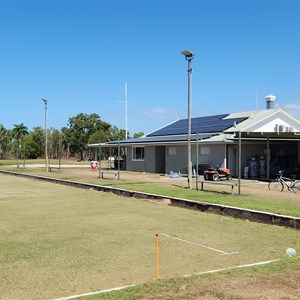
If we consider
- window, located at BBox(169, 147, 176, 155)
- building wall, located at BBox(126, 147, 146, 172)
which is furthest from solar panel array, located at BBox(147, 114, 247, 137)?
building wall, located at BBox(126, 147, 146, 172)

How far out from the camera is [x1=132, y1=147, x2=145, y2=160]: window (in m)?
36.2

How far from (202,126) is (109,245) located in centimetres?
2707

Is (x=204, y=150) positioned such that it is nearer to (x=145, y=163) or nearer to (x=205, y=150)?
(x=205, y=150)

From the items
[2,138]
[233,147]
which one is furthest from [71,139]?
[233,147]

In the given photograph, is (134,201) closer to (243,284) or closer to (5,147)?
(243,284)

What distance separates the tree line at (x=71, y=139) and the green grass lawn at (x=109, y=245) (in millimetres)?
54742

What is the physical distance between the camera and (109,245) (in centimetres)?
838

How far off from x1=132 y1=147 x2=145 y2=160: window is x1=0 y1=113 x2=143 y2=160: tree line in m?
29.7

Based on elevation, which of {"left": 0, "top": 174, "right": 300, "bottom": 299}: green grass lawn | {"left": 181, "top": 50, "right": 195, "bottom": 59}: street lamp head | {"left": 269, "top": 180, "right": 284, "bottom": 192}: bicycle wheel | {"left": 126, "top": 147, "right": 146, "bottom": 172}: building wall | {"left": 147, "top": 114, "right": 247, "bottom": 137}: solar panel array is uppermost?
{"left": 181, "top": 50, "right": 195, "bottom": 59}: street lamp head

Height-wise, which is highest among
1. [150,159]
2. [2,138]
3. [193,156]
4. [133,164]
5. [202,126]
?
[2,138]

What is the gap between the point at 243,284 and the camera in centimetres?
553

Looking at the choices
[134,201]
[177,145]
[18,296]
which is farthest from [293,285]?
[177,145]

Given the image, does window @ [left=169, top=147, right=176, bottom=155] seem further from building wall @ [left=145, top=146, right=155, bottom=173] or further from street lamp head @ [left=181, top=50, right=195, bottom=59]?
street lamp head @ [left=181, top=50, right=195, bottom=59]

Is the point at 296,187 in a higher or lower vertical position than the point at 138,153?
lower
